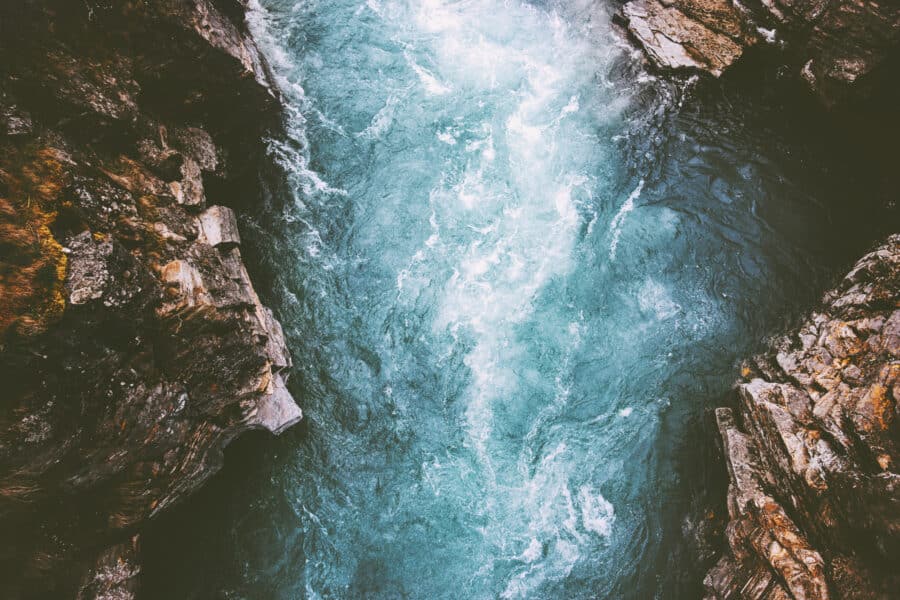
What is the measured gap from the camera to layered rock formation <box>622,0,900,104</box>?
12.2 meters

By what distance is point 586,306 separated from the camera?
11.9 m

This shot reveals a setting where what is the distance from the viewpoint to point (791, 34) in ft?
46.0

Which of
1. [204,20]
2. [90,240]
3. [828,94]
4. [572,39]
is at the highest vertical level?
[828,94]

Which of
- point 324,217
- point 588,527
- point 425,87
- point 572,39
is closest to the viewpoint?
point 588,527

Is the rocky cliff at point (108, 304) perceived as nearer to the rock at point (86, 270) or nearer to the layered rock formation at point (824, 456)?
the rock at point (86, 270)

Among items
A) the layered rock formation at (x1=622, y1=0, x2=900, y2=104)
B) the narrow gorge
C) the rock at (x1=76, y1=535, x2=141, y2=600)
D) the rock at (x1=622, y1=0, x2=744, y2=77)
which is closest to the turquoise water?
the narrow gorge

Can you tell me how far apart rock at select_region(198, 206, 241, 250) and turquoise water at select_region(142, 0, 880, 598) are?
6.27ft

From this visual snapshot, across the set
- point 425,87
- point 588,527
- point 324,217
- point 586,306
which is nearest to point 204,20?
point 324,217

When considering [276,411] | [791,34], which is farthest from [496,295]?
[791,34]

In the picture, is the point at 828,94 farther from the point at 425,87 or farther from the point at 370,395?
the point at 370,395

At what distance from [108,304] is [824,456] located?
41.1 ft

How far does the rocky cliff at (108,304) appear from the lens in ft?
A: 20.9

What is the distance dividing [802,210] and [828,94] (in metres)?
4.00

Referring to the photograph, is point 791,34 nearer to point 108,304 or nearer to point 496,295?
point 496,295
